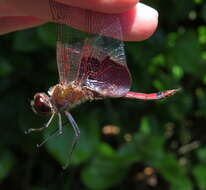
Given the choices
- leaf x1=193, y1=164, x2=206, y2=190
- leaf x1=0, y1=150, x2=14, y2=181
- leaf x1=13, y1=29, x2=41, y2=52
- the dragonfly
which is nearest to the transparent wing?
the dragonfly

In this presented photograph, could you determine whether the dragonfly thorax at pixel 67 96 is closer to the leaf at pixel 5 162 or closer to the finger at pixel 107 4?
the finger at pixel 107 4

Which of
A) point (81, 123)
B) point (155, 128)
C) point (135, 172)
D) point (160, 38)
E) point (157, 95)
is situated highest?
point (157, 95)

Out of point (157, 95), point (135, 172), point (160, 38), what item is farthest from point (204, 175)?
point (157, 95)

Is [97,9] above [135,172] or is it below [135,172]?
above

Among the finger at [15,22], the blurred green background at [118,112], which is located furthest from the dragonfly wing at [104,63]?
the blurred green background at [118,112]

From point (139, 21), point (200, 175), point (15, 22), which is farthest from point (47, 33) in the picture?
point (200, 175)

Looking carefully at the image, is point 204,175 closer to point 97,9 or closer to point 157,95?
point 157,95

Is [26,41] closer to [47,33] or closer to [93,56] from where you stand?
[47,33]
